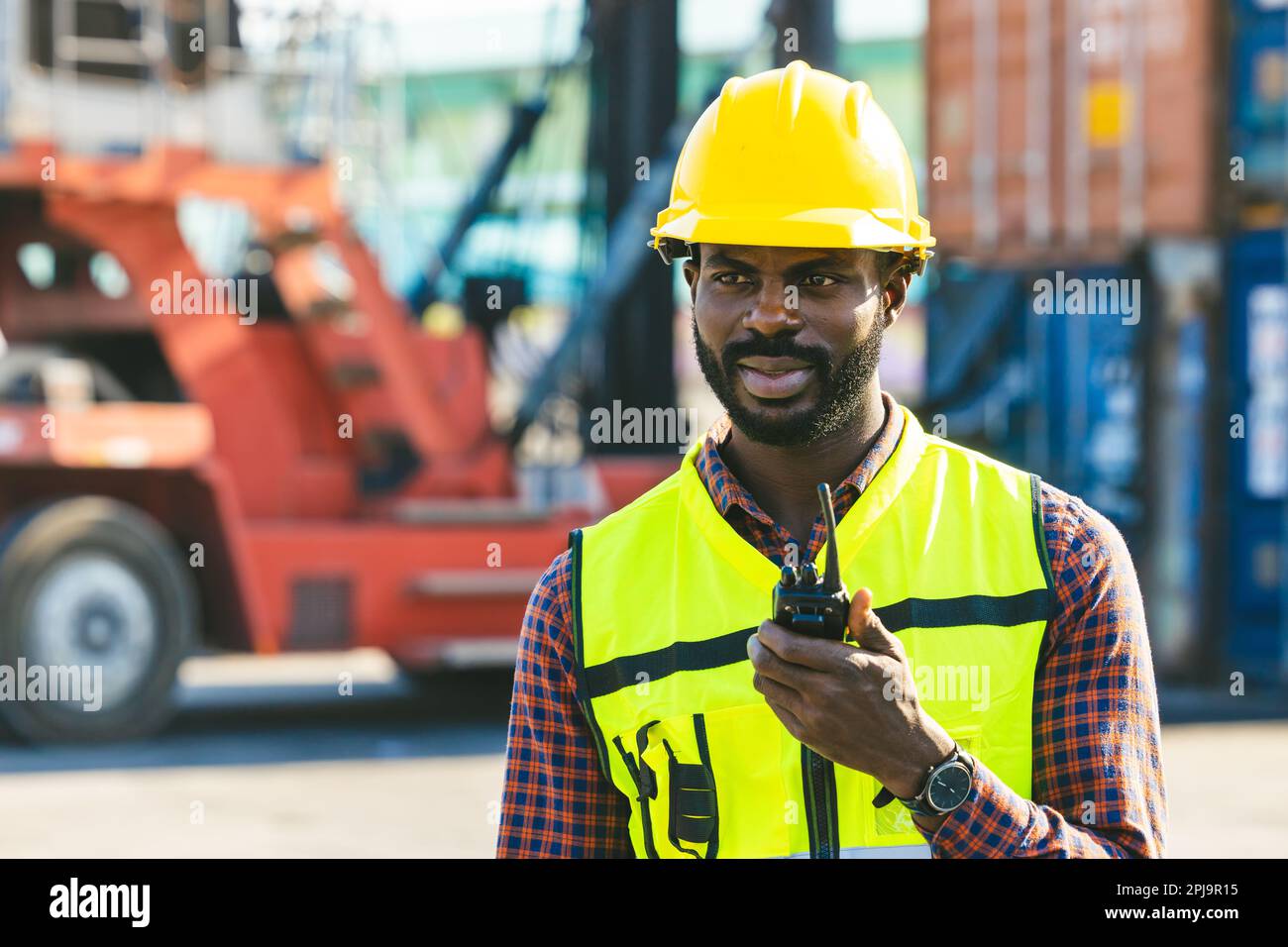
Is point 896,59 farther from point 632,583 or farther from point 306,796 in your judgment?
point 632,583

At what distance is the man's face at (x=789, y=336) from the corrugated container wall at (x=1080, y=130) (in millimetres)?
10351

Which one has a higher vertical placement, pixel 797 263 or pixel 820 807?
pixel 797 263

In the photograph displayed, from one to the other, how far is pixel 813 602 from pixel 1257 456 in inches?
435

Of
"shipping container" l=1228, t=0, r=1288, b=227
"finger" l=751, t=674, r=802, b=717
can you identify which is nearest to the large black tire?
"shipping container" l=1228, t=0, r=1288, b=227

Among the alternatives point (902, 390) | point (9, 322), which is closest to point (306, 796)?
point (9, 322)

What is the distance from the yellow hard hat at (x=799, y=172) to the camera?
2.22 m

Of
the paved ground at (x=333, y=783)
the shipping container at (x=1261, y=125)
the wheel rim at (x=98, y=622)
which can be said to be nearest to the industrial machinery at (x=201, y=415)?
the wheel rim at (x=98, y=622)

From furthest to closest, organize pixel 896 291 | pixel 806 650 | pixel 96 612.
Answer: pixel 96 612, pixel 896 291, pixel 806 650

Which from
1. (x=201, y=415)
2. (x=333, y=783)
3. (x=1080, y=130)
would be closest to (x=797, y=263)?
(x=333, y=783)

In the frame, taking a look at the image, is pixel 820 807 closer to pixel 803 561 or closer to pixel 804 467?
pixel 803 561

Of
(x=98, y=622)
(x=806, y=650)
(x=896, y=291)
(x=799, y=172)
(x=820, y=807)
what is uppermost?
(x=799, y=172)

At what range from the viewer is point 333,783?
877cm

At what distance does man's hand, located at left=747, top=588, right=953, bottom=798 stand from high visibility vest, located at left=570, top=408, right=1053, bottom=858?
6.4 inches
